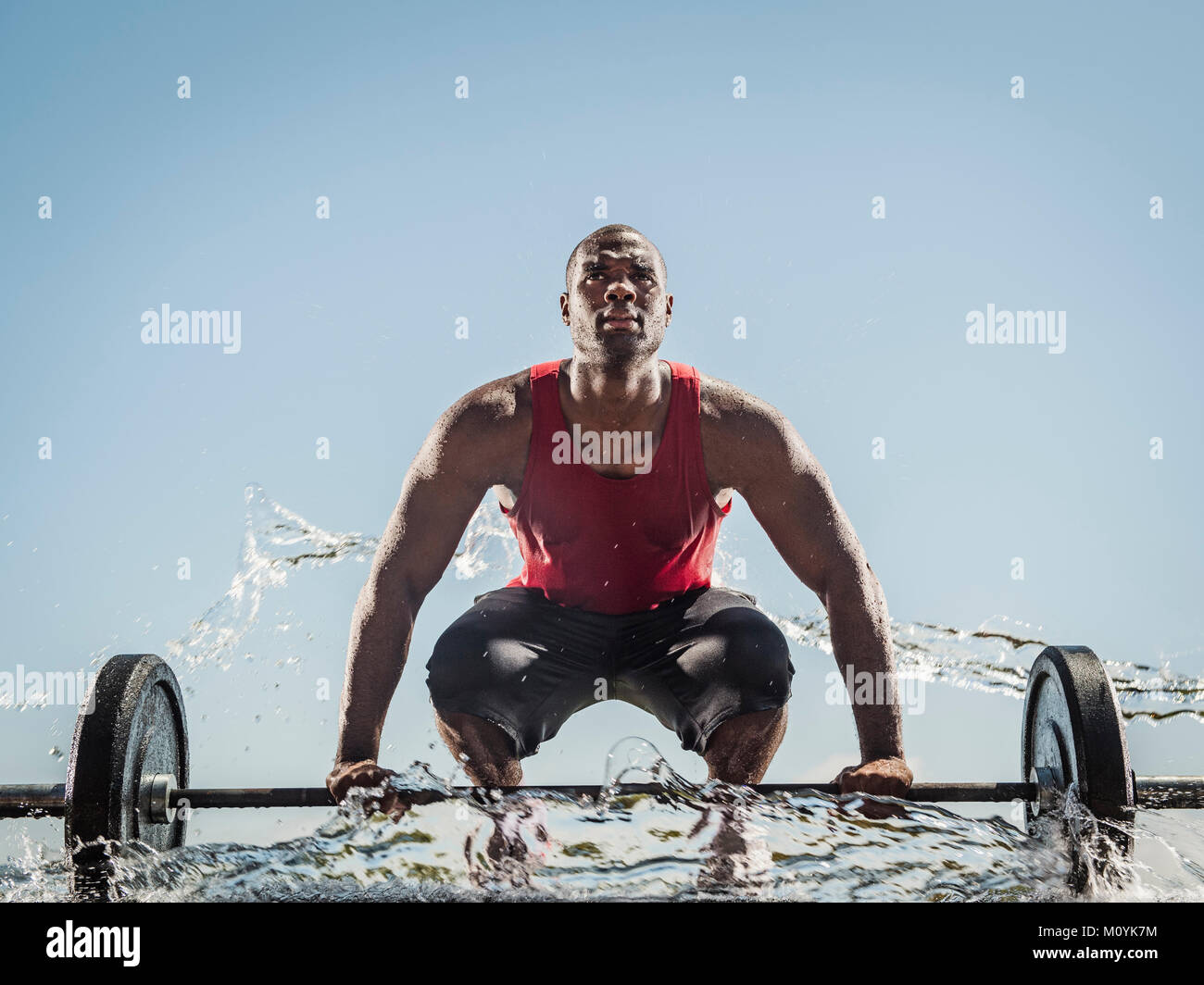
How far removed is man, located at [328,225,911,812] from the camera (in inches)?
96.5

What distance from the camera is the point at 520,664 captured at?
8.21 ft

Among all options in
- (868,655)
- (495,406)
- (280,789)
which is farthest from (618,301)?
(280,789)

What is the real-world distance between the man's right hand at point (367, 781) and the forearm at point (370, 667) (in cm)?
6

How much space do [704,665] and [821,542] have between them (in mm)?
442

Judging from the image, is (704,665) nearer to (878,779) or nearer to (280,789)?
(878,779)

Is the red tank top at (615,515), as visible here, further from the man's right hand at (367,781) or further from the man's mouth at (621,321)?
the man's right hand at (367,781)

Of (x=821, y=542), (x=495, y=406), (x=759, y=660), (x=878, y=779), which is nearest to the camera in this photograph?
(x=878, y=779)

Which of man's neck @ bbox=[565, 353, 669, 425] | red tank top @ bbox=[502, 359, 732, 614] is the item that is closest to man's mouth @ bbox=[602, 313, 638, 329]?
man's neck @ bbox=[565, 353, 669, 425]

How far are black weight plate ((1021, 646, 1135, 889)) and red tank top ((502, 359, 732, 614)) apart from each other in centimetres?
96

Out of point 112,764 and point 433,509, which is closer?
point 112,764

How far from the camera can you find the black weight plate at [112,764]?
2.28 metres

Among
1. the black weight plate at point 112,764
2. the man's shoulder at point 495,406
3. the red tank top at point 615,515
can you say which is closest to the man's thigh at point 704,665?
the red tank top at point 615,515

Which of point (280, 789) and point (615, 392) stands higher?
point (615, 392)

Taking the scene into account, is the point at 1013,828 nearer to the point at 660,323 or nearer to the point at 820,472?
the point at 820,472
